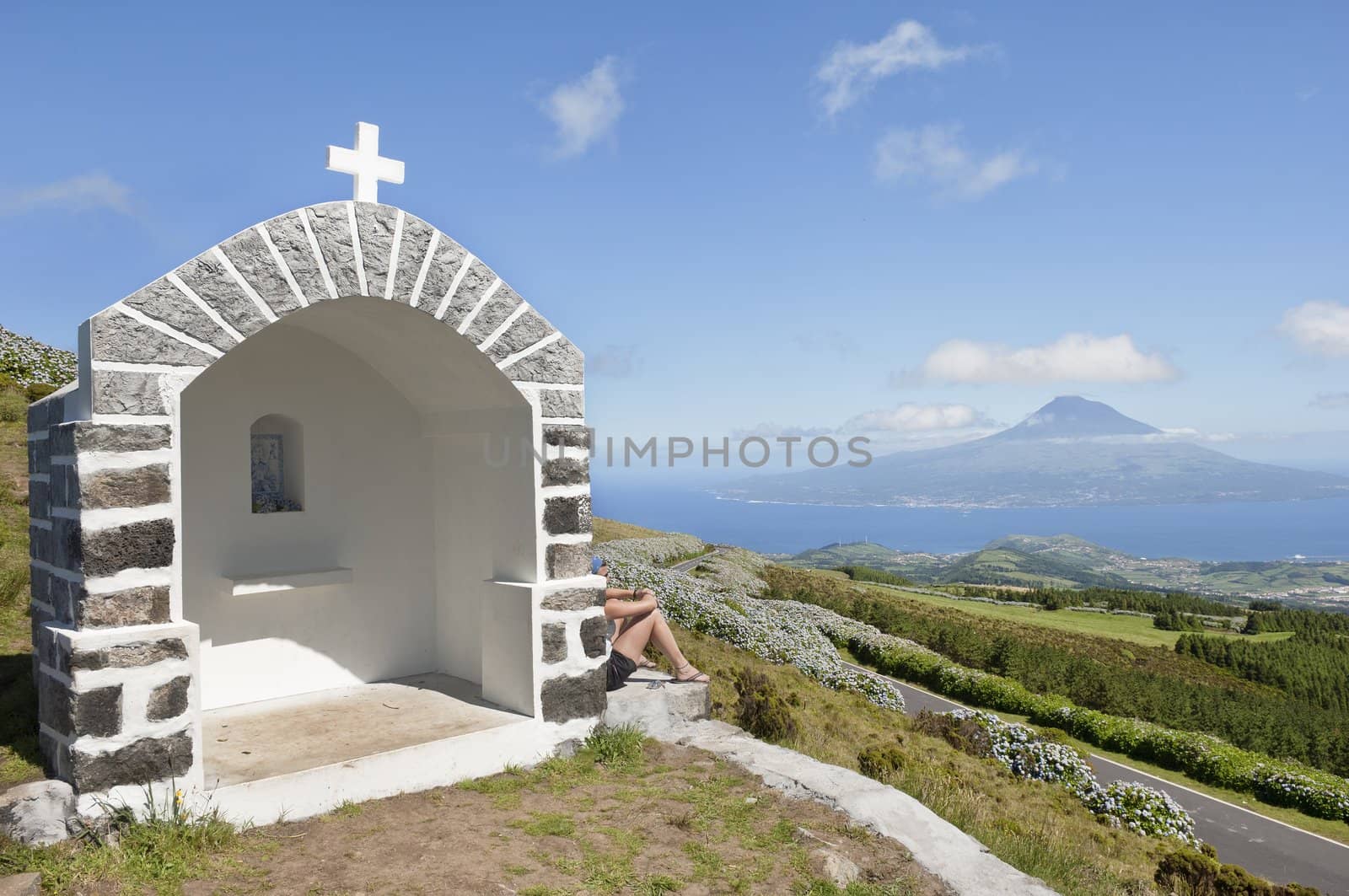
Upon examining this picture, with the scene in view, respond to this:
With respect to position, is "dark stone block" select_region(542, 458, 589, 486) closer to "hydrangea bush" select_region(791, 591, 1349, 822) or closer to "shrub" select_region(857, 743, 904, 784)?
"shrub" select_region(857, 743, 904, 784)

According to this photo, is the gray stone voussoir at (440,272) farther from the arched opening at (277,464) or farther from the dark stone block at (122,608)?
the dark stone block at (122,608)

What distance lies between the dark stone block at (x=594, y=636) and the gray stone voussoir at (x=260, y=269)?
2.82 meters

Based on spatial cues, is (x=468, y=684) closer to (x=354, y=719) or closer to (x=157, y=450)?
(x=354, y=719)

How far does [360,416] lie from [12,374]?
16.4m

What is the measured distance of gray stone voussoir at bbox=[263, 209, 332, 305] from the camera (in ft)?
15.8

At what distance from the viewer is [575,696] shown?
5941mm

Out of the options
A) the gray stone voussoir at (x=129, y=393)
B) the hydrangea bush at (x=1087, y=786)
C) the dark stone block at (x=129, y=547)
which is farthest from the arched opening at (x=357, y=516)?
the hydrangea bush at (x=1087, y=786)

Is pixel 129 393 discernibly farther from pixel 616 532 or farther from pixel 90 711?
pixel 616 532

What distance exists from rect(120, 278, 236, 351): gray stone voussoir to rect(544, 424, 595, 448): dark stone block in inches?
80.5

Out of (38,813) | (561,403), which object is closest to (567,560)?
(561,403)

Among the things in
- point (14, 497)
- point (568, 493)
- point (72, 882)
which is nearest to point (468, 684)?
point (568, 493)

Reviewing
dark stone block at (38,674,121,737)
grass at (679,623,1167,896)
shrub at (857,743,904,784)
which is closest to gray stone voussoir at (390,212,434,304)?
dark stone block at (38,674,121,737)

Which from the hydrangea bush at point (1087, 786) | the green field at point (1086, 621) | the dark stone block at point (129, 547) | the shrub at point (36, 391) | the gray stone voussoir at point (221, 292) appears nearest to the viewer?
the dark stone block at point (129, 547)

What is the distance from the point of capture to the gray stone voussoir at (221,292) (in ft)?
14.9
